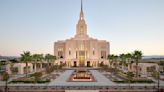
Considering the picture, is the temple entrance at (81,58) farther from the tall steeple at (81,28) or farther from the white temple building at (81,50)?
the tall steeple at (81,28)

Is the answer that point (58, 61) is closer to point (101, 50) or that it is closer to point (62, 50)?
point (62, 50)

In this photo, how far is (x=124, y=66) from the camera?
93.6 metres

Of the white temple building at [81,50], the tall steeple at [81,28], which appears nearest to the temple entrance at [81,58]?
the white temple building at [81,50]

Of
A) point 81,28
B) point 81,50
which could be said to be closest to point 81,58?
point 81,50

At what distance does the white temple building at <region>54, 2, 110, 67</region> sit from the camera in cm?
10169

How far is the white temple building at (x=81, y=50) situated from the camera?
102m

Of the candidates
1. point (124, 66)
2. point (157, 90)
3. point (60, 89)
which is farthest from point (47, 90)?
point (124, 66)

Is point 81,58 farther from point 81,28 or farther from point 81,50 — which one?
point 81,28

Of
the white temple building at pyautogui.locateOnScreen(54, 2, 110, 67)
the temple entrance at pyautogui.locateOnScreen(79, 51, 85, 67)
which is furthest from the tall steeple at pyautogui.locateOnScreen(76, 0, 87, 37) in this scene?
the temple entrance at pyautogui.locateOnScreen(79, 51, 85, 67)

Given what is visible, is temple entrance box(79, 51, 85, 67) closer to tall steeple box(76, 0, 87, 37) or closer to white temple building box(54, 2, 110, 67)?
white temple building box(54, 2, 110, 67)

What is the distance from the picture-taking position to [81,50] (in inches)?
4038

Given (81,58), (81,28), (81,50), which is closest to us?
(81,58)

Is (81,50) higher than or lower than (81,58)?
higher

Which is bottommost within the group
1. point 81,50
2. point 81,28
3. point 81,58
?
point 81,58
